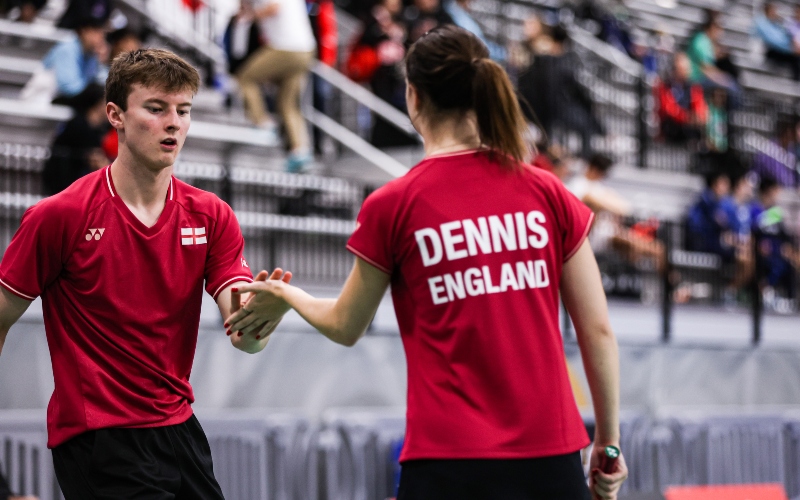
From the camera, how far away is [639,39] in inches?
704

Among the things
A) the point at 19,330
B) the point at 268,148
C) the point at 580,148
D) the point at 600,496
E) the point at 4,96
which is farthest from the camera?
the point at 580,148

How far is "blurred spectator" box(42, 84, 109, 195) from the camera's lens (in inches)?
328

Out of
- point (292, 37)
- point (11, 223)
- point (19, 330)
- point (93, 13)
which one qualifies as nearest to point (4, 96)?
point (93, 13)

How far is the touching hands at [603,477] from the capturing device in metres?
3.58

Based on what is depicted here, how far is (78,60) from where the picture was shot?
9523 millimetres

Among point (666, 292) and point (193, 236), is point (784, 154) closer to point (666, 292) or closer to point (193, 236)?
point (666, 292)

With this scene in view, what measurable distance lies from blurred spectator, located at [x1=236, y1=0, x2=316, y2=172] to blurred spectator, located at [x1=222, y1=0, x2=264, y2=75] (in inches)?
2.7

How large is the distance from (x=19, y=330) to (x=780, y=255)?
8.29 meters

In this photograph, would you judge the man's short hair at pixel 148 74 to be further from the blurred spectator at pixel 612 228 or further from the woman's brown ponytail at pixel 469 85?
the blurred spectator at pixel 612 228

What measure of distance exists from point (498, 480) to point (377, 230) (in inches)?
31.4

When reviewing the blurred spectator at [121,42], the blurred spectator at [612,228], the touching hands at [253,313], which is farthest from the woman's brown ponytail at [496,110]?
the blurred spectator at [612,228]

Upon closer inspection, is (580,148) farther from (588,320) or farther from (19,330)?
(588,320)

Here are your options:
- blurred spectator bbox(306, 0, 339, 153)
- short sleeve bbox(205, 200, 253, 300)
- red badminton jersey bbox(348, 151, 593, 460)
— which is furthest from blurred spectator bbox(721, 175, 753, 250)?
red badminton jersey bbox(348, 151, 593, 460)

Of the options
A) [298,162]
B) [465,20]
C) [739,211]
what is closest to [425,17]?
[465,20]
